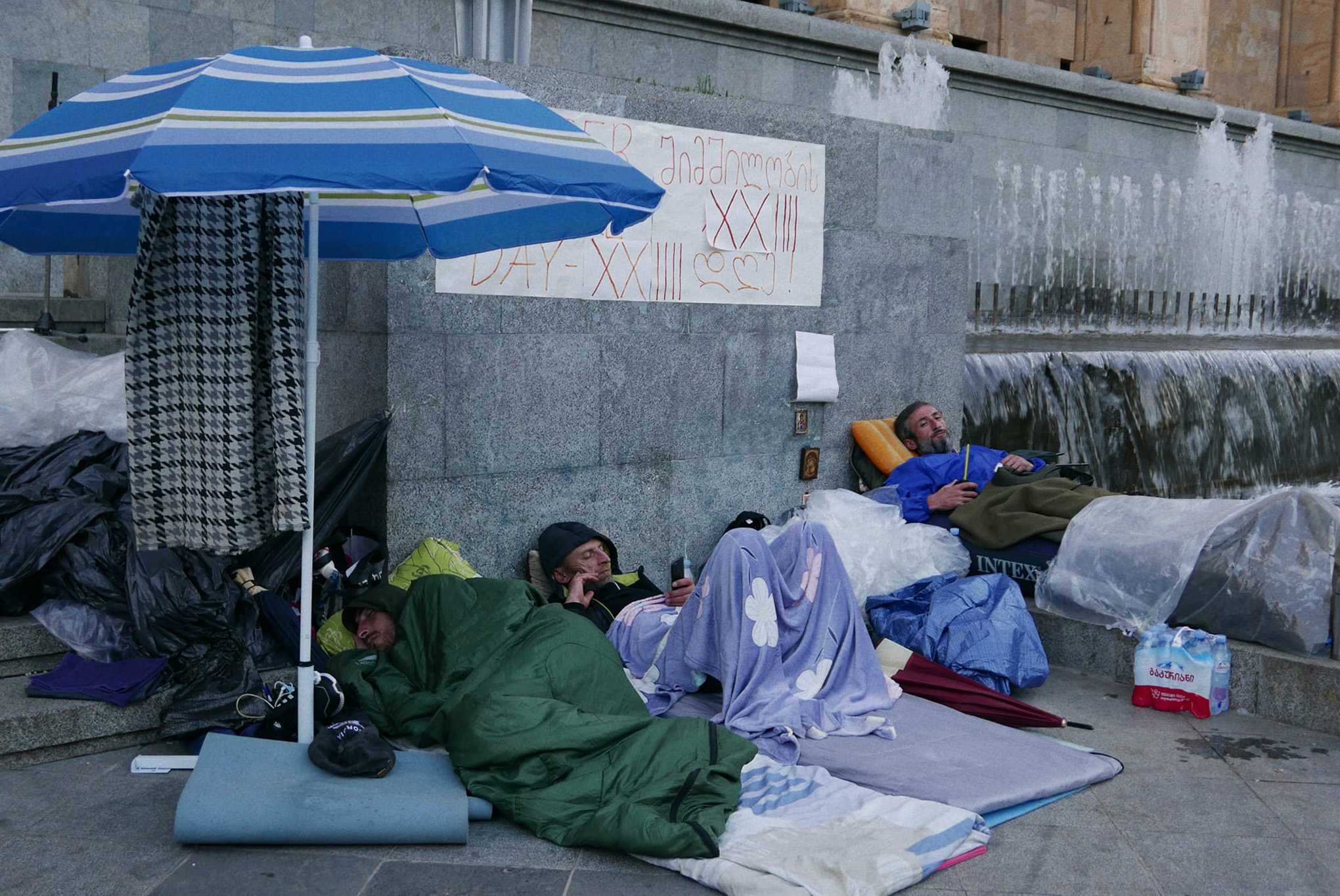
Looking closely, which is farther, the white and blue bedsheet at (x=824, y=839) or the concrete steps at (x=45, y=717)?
the concrete steps at (x=45, y=717)

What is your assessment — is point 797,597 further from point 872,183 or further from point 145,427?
point 872,183

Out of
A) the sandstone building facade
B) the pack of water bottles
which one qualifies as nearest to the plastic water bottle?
the pack of water bottles

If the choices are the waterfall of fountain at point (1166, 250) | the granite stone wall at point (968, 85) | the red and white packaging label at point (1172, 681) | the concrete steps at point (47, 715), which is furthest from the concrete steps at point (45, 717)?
the waterfall of fountain at point (1166, 250)

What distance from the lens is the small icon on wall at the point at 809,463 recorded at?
753 centimetres

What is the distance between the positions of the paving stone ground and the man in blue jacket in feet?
7.44

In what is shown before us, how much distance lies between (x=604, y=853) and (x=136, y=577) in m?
2.18

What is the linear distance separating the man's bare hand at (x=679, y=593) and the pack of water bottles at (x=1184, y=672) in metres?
1.96

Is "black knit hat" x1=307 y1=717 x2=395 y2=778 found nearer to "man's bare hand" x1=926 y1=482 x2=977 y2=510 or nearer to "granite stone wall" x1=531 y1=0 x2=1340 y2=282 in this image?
"man's bare hand" x1=926 y1=482 x2=977 y2=510

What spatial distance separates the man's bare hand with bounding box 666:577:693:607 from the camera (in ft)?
19.1

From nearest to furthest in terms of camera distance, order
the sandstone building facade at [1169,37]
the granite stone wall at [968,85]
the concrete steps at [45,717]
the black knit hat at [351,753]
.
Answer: the black knit hat at [351,753] → the concrete steps at [45,717] → the granite stone wall at [968,85] → the sandstone building facade at [1169,37]

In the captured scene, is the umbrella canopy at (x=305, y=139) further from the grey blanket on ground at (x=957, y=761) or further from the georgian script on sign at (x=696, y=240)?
the grey blanket on ground at (x=957, y=761)

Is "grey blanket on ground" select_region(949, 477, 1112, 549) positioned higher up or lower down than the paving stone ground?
higher up

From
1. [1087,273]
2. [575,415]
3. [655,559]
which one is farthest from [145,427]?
[1087,273]

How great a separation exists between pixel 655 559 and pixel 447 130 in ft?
11.9
